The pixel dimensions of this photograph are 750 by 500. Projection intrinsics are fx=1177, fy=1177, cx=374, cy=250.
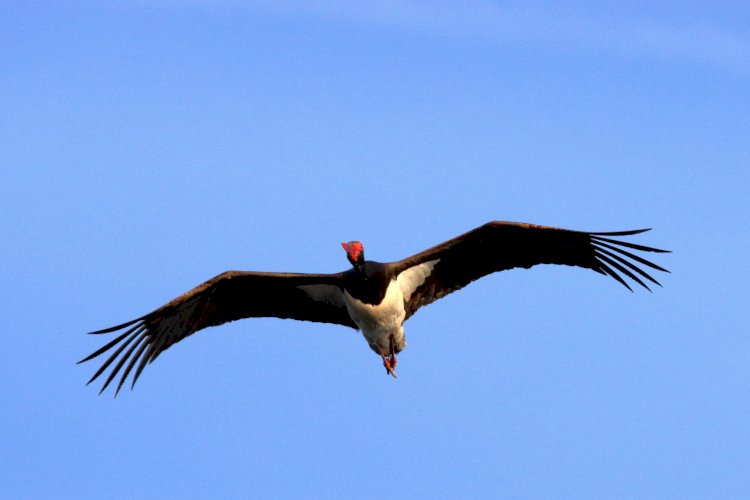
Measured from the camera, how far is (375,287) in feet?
51.6

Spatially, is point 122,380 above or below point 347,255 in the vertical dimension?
below

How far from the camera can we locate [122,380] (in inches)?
619

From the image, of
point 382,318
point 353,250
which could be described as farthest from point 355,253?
point 382,318

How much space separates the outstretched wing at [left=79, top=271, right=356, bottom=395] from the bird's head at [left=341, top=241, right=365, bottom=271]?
2.18 ft

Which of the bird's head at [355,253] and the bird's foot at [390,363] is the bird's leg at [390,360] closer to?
the bird's foot at [390,363]

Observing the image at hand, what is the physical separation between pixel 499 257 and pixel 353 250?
222 centimetres

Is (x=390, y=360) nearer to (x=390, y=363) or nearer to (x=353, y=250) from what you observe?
(x=390, y=363)

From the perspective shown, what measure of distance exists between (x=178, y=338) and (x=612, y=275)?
19.8 ft

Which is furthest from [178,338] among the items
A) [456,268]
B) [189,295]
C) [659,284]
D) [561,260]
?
[659,284]

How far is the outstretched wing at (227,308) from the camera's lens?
15758 mm

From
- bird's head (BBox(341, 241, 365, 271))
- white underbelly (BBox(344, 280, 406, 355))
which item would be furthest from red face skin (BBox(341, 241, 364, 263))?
white underbelly (BBox(344, 280, 406, 355))

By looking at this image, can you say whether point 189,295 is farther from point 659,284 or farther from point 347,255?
point 659,284

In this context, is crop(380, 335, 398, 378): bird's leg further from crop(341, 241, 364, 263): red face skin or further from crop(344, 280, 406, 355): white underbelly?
crop(341, 241, 364, 263): red face skin

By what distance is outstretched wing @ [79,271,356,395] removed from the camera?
620 inches
